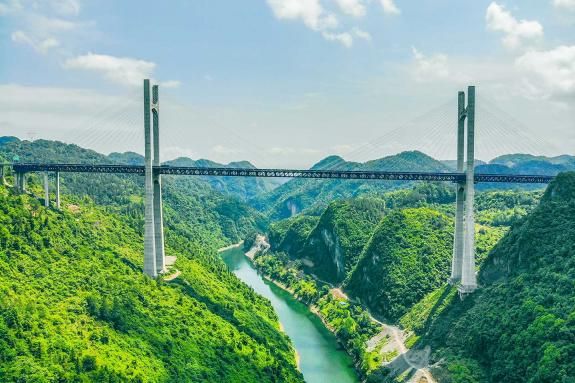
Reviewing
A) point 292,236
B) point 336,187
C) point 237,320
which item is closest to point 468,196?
point 237,320

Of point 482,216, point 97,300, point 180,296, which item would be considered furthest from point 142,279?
point 482,216

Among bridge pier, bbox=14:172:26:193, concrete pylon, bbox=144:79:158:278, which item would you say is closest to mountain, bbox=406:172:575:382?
concrete pylon, bbox=144:79:158:278

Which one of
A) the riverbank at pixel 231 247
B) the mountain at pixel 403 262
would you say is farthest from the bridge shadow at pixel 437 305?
the riverbank at pixel 231 247

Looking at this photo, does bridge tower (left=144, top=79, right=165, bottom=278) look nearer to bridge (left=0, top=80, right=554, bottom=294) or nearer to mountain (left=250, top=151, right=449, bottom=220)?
bridge (left=0, top=80, right=554, bottom=294)

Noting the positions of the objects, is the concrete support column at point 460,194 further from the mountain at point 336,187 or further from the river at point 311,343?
the mountain at point 336,187

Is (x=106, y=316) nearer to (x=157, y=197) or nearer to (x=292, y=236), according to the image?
(x=157, y=197)
